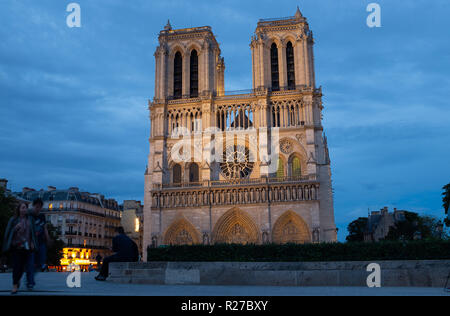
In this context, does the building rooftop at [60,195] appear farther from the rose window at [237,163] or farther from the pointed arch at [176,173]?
the rose window at [237,163]

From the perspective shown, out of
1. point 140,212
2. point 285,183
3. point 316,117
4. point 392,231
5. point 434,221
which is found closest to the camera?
point 285,183

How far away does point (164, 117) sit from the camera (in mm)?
Result: 41094

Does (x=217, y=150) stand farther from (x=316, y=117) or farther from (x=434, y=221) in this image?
(x=434, y=221)

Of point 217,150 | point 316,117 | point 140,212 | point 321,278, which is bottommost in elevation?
point 321,278

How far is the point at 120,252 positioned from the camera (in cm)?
1309

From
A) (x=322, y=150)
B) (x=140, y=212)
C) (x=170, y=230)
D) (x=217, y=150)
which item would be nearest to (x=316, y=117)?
(x=322, y=150)

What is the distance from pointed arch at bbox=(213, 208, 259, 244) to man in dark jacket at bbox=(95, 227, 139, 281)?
924 inches

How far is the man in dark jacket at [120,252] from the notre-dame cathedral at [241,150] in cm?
2306

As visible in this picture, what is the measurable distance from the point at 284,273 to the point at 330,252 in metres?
3.08

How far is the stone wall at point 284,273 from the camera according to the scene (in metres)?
12.5

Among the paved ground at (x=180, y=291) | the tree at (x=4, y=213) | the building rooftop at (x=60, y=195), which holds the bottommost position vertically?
the paved ground at (x=180, y=291)

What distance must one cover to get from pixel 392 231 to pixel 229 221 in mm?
21102

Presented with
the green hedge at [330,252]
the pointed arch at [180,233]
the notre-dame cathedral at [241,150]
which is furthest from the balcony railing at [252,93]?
the green hedge at [330,252]

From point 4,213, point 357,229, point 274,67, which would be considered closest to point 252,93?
point 274,67
